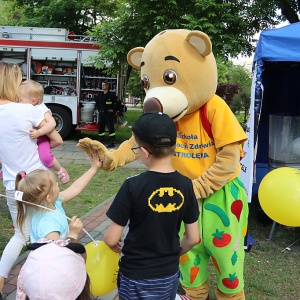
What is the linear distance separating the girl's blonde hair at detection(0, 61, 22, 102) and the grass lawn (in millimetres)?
1743

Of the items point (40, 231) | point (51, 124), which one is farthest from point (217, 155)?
point (51, 124)

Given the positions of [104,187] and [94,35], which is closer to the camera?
[104,187]

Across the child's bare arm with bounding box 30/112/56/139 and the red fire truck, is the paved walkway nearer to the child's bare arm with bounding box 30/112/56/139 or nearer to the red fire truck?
the child's bare arm with bounding box 30/112/56/139

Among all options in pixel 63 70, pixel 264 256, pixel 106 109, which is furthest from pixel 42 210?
pixel 63 70

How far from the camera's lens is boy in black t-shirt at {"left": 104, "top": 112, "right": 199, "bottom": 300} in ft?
6.41

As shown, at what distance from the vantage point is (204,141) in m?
2.64

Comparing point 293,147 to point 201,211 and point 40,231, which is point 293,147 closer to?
point 201,211

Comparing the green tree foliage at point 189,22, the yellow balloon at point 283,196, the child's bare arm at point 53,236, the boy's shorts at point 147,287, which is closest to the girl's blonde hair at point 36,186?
the child's bare arm at point 53,236

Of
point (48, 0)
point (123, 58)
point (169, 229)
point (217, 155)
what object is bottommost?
point (169, 229)

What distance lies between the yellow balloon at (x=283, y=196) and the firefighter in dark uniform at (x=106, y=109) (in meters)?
6.81

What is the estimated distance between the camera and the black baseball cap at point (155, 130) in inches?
76.3

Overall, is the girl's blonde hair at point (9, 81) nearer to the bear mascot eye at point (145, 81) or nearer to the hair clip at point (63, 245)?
the bear mascot eye at point (145, 81)

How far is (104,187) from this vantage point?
22.4 ft

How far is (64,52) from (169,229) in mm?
10070
